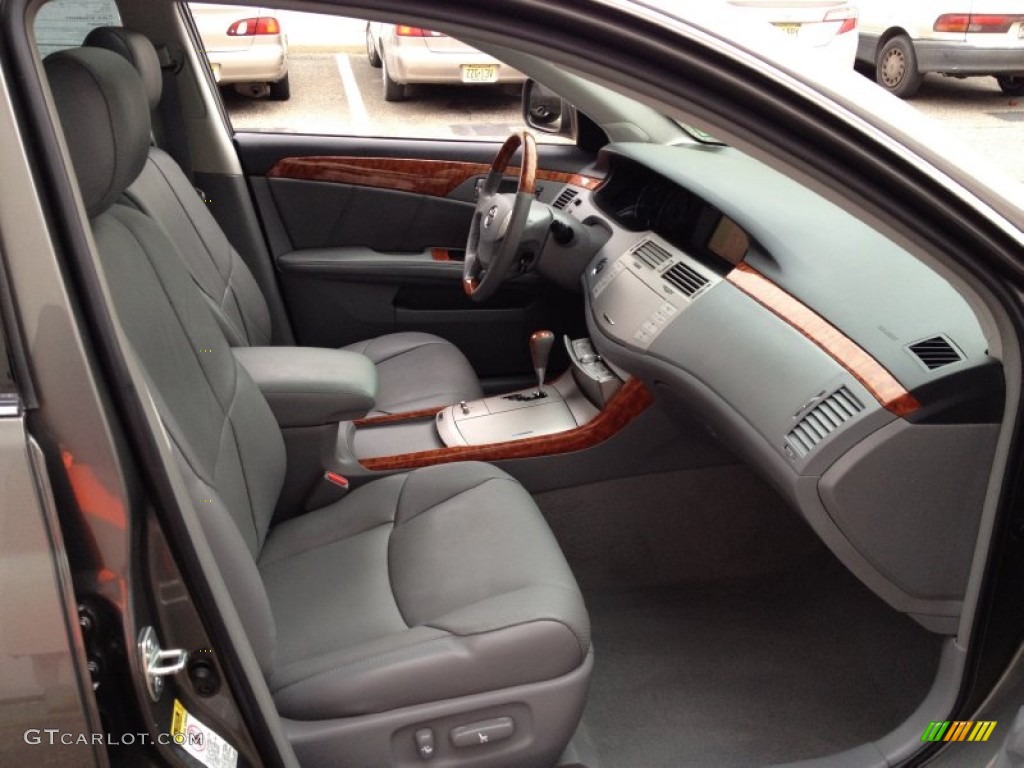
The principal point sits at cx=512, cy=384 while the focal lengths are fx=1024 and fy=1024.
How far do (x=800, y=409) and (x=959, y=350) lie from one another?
281 mm

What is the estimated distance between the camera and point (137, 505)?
969 millimetres

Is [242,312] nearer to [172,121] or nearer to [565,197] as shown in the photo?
[172,121]

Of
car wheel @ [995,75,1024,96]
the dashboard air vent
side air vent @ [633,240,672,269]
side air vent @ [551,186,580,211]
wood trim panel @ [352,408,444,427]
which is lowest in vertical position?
car wheel @ [995,75,1024,96]

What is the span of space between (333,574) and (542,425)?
0.82 metres

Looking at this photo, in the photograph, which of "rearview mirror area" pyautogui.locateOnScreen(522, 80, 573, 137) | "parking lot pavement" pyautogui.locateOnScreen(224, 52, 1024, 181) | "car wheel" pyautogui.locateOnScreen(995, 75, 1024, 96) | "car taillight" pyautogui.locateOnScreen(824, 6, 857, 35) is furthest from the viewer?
"car wheel" pyautogui.locateOnScreen(995, 75, 1024, 96)

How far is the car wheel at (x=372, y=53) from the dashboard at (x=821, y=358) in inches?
114

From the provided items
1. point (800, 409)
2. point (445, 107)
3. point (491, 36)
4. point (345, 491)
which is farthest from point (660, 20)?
point (445, 107)

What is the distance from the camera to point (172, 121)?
9.27 feet

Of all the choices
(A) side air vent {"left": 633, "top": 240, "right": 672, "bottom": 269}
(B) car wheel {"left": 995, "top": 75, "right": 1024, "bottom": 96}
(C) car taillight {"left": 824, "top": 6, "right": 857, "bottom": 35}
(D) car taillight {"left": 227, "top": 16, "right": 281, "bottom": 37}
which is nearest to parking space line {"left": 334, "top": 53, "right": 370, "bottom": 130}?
(D) car taillight {"left": 227, "top": 16, "right": 281, "bottom": 37}

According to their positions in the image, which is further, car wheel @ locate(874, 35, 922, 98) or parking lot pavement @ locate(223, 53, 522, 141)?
car wheel @ locate(874, 35, 922, 98)

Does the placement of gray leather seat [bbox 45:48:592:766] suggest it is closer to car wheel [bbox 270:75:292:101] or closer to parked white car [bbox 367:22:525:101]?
parked white car [bbox 367:22:525:101]

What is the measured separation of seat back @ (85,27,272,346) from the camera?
198cm

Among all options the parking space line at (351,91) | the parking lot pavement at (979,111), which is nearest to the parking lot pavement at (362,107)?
the parking space line at (351,91)

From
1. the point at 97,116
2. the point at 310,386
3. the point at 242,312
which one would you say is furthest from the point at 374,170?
the point at 97,116
